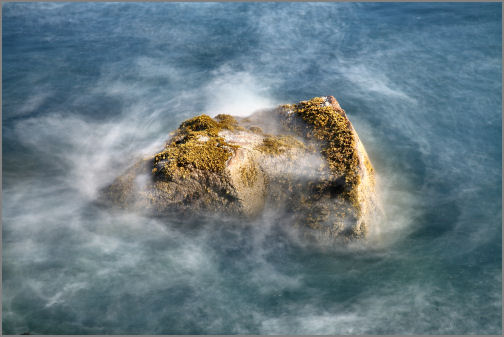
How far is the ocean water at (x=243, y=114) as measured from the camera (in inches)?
432

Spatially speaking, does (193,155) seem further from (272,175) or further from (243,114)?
(243,114)

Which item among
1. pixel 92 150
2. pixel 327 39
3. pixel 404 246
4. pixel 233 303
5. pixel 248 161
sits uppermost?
pixel 327 39

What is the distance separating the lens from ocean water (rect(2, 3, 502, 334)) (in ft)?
36.0

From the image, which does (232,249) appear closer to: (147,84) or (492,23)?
(147,84)

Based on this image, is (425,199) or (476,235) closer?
(476,235)

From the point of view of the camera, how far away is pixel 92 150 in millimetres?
16266

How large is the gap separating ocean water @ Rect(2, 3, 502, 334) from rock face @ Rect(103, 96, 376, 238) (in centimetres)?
76

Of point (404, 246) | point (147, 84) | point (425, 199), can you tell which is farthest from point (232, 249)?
point (147, 84)

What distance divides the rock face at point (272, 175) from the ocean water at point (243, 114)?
76cm

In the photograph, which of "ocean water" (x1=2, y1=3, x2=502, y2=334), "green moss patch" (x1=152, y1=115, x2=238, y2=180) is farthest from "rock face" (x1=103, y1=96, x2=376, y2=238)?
A: "ocean water" (x1=2, y1=3, x2=502, y2=334)

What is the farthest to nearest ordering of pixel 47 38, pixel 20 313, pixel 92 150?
A: pixel 47 38 → pixel 92 150 → pixel 20 313

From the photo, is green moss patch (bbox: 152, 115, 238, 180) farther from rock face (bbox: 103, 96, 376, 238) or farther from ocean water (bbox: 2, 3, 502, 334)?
ocean water (bbox: 2, 3, 502, 334)

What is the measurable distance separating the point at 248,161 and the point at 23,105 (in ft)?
47.5

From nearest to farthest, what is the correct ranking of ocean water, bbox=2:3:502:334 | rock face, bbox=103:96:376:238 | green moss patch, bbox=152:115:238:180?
ocean water, bbox=2:3:502:334 → green moss patch, bbox=152:115:238:180 → rock face, bbox=103:96:376:238
